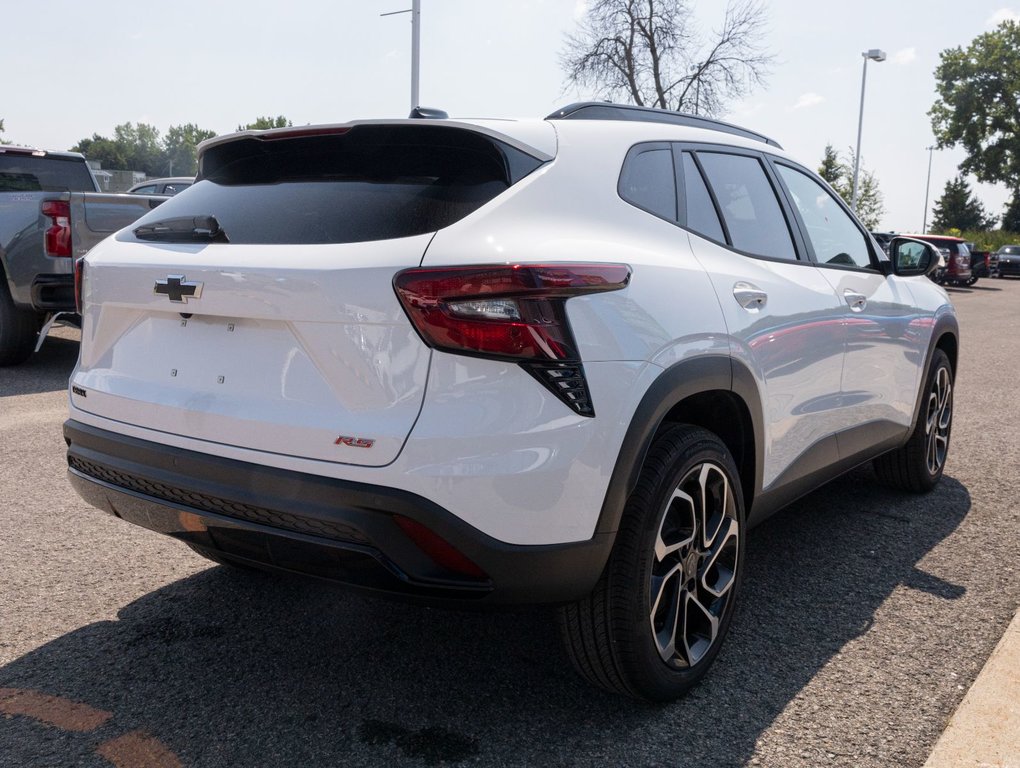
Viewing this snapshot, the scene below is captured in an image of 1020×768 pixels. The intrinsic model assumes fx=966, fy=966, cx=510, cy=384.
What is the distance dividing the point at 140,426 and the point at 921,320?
3733 mm

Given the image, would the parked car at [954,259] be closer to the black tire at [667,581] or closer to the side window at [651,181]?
the side window at [651,181]

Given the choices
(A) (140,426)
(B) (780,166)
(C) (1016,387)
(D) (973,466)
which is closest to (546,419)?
(A) (140,426)

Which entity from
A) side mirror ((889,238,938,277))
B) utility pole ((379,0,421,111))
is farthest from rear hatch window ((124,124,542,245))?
utility pole ((379,0,421,111))

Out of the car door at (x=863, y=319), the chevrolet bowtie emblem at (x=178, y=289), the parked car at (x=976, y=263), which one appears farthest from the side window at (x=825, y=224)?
the parked car at (x=976, y=263)

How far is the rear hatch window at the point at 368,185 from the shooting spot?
246 centimetres

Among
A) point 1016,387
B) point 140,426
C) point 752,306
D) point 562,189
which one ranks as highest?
point 562,189

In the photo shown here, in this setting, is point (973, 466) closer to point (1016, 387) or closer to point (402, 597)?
point (1016, 387)

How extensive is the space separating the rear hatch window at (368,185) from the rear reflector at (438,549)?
0.71m

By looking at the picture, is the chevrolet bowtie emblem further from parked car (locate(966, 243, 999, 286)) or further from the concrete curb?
parked car (locate(966, 243, 999, 286))

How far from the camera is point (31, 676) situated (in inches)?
114

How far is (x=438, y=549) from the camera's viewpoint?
7.62 feet

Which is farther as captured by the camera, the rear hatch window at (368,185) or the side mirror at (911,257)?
the side mirror at (911,257)

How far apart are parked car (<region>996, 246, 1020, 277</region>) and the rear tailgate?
46138 millimetres

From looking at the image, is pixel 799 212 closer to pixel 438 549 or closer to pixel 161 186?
pixel 438 549
